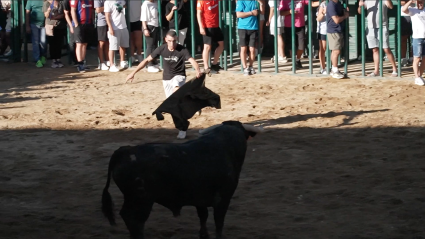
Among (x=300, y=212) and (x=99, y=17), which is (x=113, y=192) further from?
(x=99, y=17)

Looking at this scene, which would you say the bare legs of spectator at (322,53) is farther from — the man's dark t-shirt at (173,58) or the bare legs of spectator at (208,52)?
the man's dark t-shirt at (173,58)

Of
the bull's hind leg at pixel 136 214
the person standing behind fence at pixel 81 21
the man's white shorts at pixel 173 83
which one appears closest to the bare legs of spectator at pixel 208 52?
the person standing behind fence at pixel 81 21

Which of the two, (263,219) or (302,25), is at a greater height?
(302,25)

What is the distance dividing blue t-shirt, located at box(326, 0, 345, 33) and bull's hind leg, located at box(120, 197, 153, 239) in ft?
32.6

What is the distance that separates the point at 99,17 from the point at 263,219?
10.9 metres

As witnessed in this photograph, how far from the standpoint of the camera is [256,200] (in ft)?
26.6

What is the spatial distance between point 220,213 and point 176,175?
1.98ft

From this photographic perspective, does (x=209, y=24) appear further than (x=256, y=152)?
Yes

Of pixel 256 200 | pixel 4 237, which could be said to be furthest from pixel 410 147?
pixel 4 237

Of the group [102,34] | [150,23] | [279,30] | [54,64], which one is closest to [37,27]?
[54,64]

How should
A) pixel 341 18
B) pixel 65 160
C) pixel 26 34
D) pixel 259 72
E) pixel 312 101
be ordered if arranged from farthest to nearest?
pixel 26 34
pixel 259 72
pixel 341 18
pixel 312 101
pixel 65 160

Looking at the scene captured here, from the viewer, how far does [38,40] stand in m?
18.4

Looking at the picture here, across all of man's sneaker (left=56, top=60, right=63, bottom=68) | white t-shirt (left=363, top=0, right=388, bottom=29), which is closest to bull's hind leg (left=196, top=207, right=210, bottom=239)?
white t-shirt (left=363, top=0, right=388, bottom=29)

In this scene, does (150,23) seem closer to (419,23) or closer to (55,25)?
(55,25)
